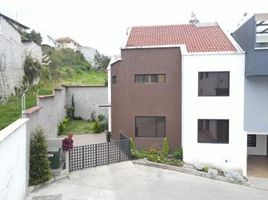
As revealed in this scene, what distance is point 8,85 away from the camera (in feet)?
55.8

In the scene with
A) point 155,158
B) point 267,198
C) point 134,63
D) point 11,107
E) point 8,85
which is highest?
point 134,63

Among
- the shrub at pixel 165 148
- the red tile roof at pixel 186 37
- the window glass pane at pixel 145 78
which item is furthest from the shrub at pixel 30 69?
the shrub at pixel 165 148

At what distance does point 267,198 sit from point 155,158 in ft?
Answer: 19.4

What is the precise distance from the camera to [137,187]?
43.5 feet

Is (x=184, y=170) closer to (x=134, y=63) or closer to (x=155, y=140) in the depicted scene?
(x=155, y=140)

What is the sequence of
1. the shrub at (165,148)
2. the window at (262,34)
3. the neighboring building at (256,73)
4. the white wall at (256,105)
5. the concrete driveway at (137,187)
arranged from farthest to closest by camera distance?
the shrub at (165,148)
the white wall at (256,105)
the window at (262,34)
the neighboring building at (256,73)
the concrete driveway at (137,187)

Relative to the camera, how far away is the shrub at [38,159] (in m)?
12.1

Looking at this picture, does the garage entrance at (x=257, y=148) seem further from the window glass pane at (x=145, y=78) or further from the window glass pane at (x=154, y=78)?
the window glass pane at (x=145, y=78)

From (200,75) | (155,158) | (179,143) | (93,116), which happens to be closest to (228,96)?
(200,75)

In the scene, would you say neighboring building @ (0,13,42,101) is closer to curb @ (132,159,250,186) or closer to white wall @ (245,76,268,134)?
curb @ (132,159,250,186)

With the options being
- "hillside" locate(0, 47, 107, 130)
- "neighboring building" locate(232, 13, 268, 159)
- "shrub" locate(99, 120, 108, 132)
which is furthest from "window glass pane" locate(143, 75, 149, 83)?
"shrub" locate(99, 120, 108, 132)

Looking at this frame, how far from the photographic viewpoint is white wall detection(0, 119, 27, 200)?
7934mm

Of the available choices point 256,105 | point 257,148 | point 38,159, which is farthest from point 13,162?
point 257,148

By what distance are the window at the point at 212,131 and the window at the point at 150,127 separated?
2263 millimetres
